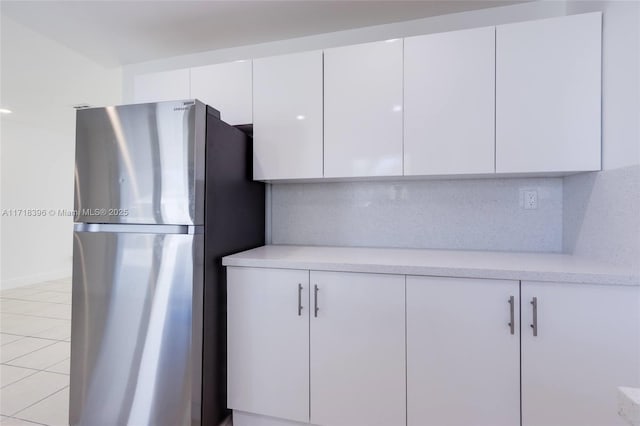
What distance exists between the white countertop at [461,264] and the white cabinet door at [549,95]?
0.49m

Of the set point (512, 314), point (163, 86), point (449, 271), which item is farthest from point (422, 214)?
point (163, 86)

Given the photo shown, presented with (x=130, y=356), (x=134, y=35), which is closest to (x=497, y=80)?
(x=130, y=356)

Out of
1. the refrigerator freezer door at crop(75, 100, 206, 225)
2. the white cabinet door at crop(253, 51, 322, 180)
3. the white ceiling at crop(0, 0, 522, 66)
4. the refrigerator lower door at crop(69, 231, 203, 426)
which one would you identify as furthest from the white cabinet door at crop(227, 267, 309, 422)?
the white ceiling at crop(0, 0, 522, 66)

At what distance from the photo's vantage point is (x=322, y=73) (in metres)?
1.85

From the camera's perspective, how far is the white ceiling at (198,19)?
6.56 feet

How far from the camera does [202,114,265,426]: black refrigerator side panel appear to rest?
1.54 meters

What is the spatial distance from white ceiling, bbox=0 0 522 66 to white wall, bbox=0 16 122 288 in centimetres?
41

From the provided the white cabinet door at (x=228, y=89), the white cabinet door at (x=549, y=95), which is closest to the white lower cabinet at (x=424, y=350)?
the white cabinet door at (x=549, y=95)

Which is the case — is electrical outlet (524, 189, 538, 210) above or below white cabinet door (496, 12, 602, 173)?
below

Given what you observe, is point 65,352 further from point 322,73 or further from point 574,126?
point 574,126

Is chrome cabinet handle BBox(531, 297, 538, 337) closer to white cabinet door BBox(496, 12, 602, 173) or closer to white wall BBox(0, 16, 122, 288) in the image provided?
white cabinet door BBox(496, 12, 602, 173)

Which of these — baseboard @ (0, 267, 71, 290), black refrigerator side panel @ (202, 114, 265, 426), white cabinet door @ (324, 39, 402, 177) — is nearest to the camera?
black refrigerator side panel @ (202, 114, 265, 426)

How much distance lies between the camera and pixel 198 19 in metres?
2.15

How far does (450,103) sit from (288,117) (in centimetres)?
93
